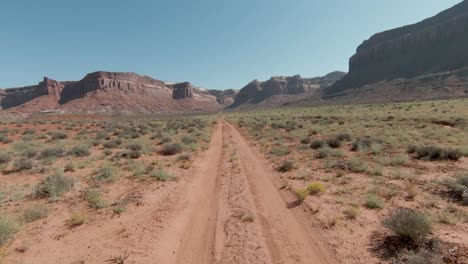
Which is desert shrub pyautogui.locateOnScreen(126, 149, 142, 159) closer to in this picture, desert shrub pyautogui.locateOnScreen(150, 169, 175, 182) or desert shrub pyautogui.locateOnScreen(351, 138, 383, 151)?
desert shrub pyautogui.locateOnScreen(150, 169, 175, 182)

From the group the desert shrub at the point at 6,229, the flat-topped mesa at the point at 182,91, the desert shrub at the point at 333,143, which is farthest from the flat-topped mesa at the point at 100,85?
the desert shrub at the point at 6,229

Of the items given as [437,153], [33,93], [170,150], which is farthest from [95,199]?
[33,93]

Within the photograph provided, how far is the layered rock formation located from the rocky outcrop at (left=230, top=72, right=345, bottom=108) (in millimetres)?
44752

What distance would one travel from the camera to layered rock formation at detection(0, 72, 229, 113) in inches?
4894

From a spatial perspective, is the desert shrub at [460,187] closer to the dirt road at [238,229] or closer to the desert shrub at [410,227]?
the desert shrub at [410,227]

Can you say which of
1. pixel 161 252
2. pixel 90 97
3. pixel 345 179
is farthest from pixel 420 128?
pixel 90 97

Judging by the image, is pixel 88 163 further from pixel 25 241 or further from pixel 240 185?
pixel 240 185

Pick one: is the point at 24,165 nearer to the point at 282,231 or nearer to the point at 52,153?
the point at 52,153

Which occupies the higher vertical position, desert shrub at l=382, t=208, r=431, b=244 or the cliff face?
the cliff face

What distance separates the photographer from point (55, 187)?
26.8 ft

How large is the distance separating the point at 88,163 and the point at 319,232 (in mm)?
11784

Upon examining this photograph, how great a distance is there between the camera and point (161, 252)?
495 cm

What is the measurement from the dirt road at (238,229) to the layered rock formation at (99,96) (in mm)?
127964

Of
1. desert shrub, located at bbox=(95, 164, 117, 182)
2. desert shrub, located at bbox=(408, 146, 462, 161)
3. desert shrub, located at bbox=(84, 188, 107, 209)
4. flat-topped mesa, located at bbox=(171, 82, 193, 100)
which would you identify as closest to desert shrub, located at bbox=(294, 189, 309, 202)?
desert shrub, located at bbox=(84, 188, 107, 209)
